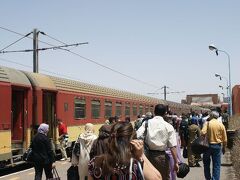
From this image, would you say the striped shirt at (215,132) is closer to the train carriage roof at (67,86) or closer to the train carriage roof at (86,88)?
the train carriage roof at (67,86)

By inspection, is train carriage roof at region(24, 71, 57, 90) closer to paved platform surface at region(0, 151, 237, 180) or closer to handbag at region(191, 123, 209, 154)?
paved platform surface at region(0, 151, 237, 180)

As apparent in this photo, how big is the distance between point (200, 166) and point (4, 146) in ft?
20.2

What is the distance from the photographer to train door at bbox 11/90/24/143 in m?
16.4

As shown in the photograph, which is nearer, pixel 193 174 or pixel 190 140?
pixel 193 174

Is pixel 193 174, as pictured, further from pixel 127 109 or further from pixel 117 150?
pixel 127 109

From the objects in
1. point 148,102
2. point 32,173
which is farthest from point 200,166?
point 148,102

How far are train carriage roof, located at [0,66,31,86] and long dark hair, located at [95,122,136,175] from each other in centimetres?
1142

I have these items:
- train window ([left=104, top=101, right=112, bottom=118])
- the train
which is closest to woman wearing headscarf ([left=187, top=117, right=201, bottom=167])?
the train

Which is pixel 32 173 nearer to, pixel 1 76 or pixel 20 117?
pixel 20 117

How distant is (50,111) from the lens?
63.3 ft

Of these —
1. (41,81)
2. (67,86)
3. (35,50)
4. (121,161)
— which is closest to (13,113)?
(41,81)

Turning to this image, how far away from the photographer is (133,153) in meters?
4.16

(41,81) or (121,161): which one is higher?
(41,81)

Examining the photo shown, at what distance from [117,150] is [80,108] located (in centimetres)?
1874
